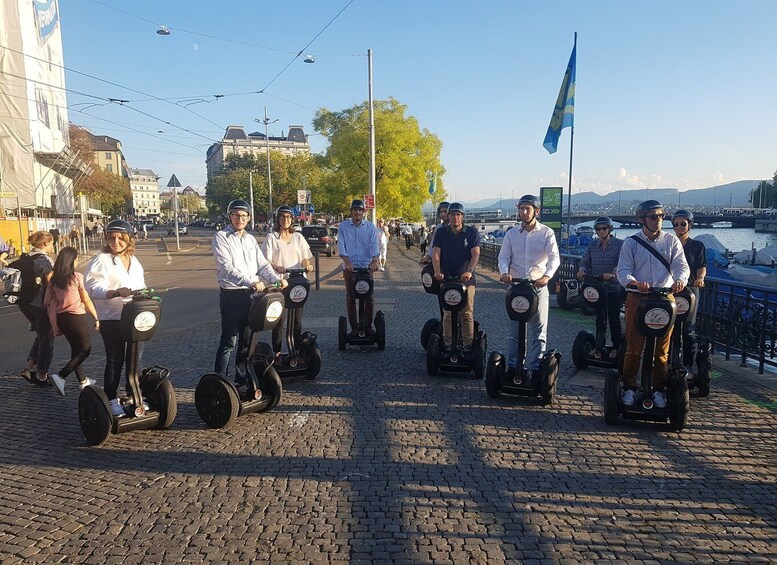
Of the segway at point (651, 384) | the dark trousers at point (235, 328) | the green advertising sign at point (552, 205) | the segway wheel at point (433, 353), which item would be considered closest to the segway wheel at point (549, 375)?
the segway at point (651, 384)

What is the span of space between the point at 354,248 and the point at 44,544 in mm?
5406

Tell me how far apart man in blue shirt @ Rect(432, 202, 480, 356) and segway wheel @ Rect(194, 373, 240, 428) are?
9.22 ft

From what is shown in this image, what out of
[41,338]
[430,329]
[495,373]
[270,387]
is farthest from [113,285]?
[430,329]

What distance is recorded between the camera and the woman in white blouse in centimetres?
475

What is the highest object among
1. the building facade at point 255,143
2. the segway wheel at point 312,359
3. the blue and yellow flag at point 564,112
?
the building facade at point 255,143

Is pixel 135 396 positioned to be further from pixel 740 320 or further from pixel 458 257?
pixel 740 320

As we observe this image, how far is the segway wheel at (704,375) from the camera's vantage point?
6.08m

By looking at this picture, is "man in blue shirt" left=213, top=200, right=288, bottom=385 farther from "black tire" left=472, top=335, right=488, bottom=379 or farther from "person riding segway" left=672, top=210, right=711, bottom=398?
"person riding segway" left=672, top=210, right=711, bottom=398

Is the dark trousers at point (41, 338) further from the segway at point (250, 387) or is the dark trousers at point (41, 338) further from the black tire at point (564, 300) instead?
the black tire at point (564, 300)

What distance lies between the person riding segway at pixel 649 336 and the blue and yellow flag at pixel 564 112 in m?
10.7

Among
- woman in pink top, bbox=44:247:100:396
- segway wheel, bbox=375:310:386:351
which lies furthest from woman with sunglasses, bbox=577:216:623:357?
woman in pink top, bbox=44:247:100:396

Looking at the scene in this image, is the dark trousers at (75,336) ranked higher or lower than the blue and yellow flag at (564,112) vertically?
lower

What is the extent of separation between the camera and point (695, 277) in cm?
640

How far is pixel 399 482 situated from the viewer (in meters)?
4.13
